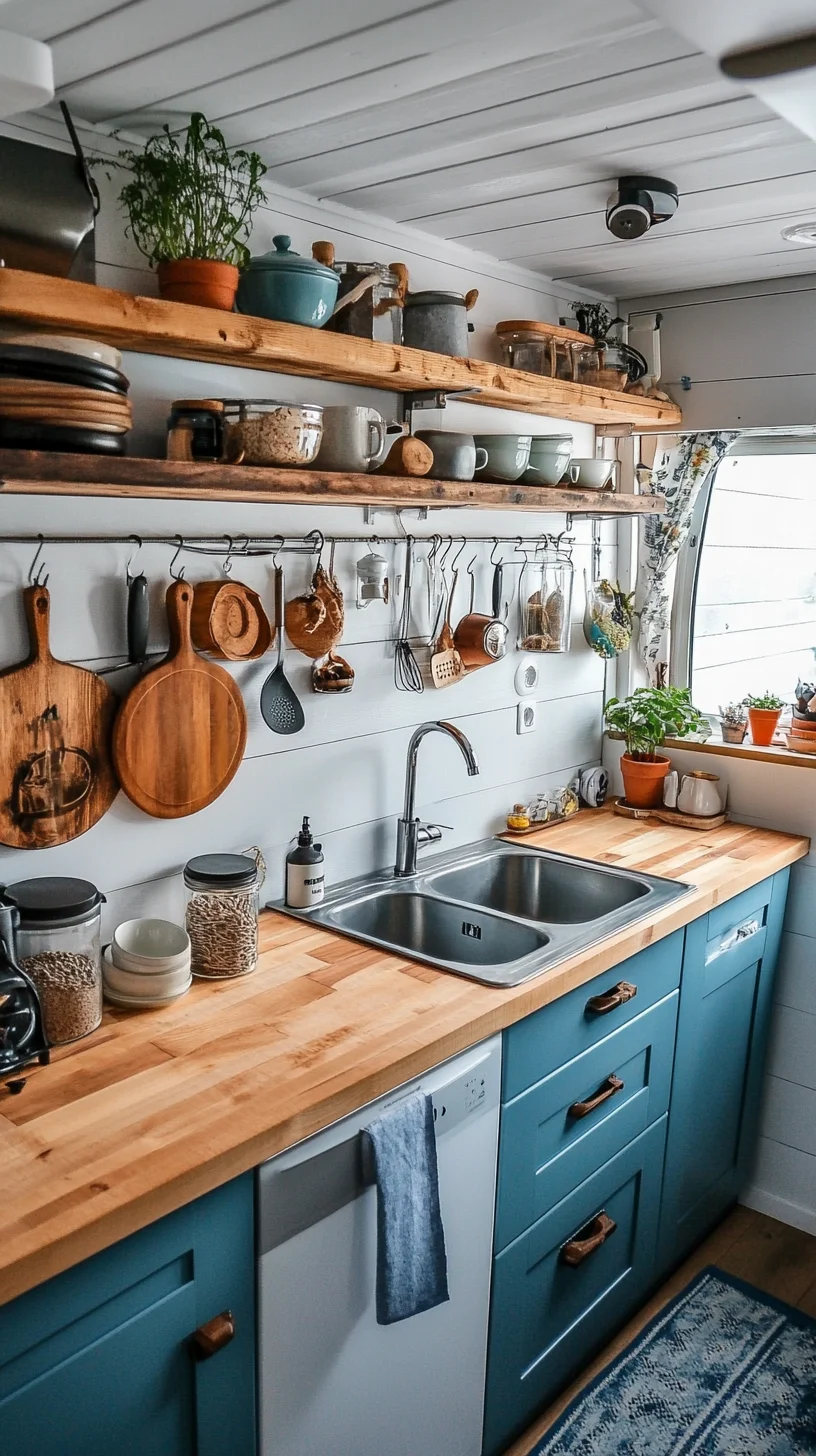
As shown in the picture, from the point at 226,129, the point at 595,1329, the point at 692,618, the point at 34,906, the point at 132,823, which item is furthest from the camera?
the point at 692,618

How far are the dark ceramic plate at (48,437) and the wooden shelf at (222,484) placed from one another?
0.04 meters

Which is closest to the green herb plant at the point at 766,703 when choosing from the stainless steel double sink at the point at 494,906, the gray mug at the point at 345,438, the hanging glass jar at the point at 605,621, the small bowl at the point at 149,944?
the hanging glass jar at the point at 605,621

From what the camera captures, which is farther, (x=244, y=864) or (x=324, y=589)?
(x=324, y=589)

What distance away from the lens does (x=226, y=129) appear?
1763 millimetres

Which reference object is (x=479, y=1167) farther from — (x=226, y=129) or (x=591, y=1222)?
(x=226, y=129)

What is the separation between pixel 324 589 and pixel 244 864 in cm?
57

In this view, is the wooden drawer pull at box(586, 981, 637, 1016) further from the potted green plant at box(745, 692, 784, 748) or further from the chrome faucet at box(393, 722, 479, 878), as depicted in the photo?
the potted green plant at box(745, 692, 784, 748)

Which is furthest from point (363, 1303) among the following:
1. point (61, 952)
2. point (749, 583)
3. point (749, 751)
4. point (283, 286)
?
point (749, 583)

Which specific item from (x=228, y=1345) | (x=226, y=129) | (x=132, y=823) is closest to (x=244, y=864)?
(x=132, y=823)

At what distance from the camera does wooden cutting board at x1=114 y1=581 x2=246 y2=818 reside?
1.84 m

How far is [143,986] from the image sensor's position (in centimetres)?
173

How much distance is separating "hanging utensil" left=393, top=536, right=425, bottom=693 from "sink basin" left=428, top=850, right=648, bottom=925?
1.45 feet

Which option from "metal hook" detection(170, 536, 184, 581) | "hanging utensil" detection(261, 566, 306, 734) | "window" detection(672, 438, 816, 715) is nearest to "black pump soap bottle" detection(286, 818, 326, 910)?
"hanging utensil" detection(261, 566, 306, 734)

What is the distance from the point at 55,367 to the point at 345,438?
0.59m
